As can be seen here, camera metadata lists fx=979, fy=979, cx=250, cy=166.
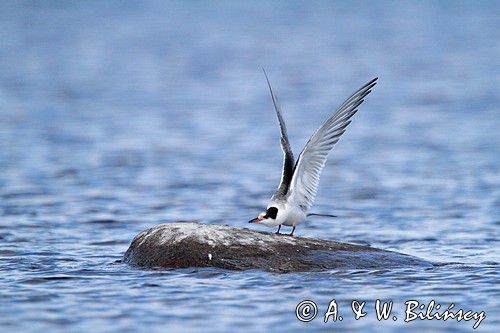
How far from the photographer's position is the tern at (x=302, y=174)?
9.06 m

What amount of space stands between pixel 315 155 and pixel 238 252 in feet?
4.17

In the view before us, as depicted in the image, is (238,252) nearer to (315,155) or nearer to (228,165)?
(315,155)

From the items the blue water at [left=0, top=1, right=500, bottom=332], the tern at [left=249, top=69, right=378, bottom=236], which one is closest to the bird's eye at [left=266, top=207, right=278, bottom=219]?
the tern at [left=249, top=69, right=378, bottom=236]

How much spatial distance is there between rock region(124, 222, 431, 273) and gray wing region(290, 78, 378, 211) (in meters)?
0.44

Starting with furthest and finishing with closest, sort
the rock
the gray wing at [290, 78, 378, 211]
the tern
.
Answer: the gray wing at [290, 78, 378, 211] < the tern < the rock

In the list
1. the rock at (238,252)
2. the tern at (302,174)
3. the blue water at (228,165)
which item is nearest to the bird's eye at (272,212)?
the tern at (302,174)

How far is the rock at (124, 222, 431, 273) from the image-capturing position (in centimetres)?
888

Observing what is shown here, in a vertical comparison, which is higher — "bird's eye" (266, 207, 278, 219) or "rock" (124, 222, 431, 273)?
"bird's eye" (266, 207, 278, 219)

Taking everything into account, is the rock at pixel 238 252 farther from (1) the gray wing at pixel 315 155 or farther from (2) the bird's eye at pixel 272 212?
(1) the gray wing at pixel 315 155

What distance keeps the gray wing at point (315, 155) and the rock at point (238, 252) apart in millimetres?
440

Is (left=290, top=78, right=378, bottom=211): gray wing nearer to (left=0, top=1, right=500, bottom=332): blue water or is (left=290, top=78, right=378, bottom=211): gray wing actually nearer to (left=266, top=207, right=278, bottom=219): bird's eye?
(left=266, top=207, right=278, bottom=219): bird's eye

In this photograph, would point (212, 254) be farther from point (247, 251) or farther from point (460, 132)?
point (460, 132)

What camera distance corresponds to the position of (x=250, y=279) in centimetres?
858

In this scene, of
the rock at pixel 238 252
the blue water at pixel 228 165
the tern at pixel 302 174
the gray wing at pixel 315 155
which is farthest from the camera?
the gray wing at pixel 315 155
